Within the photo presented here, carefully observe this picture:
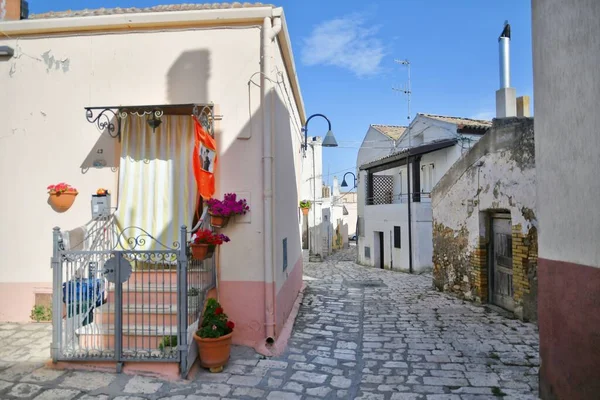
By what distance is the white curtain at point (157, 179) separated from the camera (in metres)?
5.96

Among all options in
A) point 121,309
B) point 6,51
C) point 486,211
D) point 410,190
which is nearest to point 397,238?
point 410,190

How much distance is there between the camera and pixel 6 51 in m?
6.29

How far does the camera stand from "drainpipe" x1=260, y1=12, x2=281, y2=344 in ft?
18.6

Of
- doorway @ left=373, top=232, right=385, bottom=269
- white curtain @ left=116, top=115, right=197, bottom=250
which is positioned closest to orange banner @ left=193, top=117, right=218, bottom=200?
white curtain @ left=116, top=115, right=197, bottom=250

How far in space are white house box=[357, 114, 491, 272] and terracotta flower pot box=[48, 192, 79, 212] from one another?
12.7m

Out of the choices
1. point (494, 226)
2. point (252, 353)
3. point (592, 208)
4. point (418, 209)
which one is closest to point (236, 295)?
point (252, 353)

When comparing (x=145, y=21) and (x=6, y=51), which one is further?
(x=6, y=51)

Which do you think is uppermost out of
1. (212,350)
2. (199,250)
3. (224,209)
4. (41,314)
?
(224,209)

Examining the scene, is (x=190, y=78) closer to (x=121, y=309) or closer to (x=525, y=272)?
(x=121, y=309)

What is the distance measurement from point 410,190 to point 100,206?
12.9 meters

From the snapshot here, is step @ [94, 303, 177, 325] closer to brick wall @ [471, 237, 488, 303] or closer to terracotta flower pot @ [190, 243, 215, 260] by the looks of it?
terracotta flower pot @ [190, 243, 215, 260]

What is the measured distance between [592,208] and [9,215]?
7864 millimetres

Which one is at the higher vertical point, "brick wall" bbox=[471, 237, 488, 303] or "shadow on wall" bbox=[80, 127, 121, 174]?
"shadow on wall" bbox=[80, 127, 121, 174]

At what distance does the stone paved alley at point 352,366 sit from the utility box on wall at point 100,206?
6.10 feet
